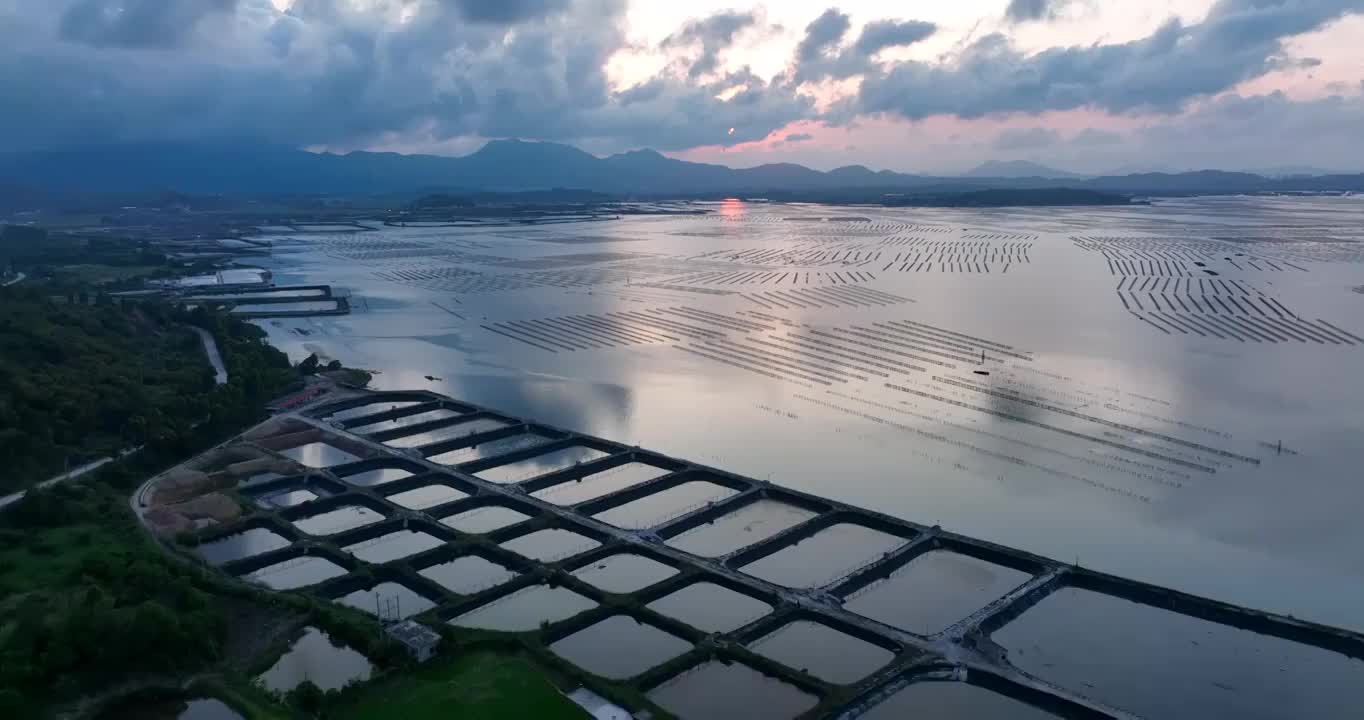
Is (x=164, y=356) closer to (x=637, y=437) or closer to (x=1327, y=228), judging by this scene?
(x=637, y=437)

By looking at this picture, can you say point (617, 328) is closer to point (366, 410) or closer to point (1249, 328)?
point (366, 410)

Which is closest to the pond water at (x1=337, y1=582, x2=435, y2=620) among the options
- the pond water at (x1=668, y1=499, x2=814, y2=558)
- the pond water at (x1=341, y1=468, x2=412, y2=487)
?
the pond water at (x1=668, y1=499, x2=814, y2=558)

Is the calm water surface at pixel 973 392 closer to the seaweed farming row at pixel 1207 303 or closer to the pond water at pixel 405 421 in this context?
the seaweed farming row at pixel 1207 303

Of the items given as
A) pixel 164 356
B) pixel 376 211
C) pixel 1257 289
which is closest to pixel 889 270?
pixel 1257 289

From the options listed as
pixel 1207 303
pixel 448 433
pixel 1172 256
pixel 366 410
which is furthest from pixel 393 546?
pixel 1172 256

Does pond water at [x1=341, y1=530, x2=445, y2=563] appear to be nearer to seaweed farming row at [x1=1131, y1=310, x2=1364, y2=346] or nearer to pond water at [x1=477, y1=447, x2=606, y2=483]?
pond water at [x1=477, y1=447, x2=606, y2=483]

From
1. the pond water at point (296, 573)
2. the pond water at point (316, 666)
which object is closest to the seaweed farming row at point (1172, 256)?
the pond water at point (296, 573)
